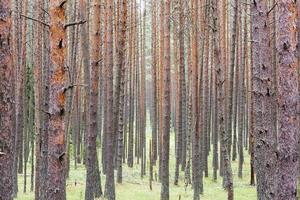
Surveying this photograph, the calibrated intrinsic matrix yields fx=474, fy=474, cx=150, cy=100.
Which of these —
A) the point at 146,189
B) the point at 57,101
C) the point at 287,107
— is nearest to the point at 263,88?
the point at 287,107

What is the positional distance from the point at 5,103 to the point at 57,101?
697 millimetres

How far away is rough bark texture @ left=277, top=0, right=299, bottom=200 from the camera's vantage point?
5.91 m

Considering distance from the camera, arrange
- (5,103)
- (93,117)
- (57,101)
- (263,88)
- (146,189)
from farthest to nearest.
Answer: (146,189), (93,117), (263,88), (57,101), (5,103)

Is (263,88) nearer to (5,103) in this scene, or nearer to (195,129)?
(5,103)

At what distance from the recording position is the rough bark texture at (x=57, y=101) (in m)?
6.22

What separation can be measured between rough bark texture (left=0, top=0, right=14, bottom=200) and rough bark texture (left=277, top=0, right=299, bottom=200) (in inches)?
133

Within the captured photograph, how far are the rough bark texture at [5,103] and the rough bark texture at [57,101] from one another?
1.85 feet

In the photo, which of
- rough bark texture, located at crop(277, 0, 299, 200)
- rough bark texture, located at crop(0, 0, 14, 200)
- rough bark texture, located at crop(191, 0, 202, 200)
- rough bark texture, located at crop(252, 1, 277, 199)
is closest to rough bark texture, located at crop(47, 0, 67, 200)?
rough bark texture, located at crop(0, 0, 14, 200)

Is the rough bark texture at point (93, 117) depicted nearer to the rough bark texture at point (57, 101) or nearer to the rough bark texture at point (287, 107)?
the rough bark texture at point (57, 101)

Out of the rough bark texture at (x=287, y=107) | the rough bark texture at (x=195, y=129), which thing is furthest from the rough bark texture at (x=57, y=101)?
the rough bark texture at (x=195, y=129)

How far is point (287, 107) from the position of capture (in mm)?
5922

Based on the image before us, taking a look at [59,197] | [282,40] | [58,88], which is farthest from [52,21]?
[282,40]

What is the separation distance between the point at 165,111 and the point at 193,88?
6.28 ft

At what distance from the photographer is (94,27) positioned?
10805 mm
